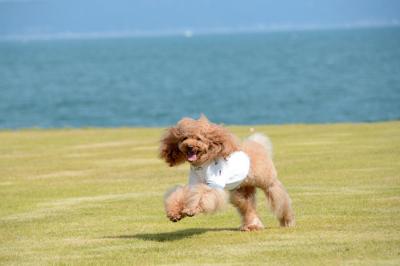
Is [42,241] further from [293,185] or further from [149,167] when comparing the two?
[149,167]

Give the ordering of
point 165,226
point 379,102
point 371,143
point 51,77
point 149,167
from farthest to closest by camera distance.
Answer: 1. point 51,77
2. point 379,102
3. point 371,143
4. point 149,167
5. point 165,226

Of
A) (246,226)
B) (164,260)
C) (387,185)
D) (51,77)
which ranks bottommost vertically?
(164,260)

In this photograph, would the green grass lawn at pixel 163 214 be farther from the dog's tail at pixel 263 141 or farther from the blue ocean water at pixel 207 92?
the blue ocean water at pixel 207 92

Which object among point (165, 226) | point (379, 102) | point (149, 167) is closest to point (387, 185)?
point (165, 226)

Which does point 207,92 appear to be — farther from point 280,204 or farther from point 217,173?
point 217,173

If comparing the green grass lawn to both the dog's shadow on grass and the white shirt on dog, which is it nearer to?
the dog's shadow on grass

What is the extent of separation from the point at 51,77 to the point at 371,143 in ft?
274

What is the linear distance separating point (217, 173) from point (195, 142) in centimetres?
Result: 52

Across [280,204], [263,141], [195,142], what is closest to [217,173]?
[195,142]

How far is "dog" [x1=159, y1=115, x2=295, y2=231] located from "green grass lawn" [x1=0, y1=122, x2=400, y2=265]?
344 millimetres

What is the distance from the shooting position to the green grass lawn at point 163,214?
10375 mm

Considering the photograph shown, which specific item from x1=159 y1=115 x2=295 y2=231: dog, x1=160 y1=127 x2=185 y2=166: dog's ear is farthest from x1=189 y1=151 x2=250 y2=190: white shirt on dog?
x1=160 y1=127 x2=185 y2=166: dog's ear

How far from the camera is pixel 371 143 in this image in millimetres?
21766

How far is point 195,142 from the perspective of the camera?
1089 cm
